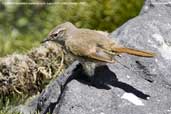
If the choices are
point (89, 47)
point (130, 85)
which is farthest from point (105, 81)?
point (89, 47)

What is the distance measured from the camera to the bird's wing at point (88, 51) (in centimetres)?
554

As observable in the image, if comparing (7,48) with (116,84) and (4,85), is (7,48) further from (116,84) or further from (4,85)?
(116,84)

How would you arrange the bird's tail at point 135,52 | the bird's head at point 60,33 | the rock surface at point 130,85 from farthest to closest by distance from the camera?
the bird's head at point 60,33, the bird's tail at point 135,52, the rock surface at point 130,85

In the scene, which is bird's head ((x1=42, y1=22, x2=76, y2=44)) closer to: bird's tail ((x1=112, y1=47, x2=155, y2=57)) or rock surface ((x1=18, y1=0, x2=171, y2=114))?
rock surface ((x1=18, y1=0, x2=171, y2=114))

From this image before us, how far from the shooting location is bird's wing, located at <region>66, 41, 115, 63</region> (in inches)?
218

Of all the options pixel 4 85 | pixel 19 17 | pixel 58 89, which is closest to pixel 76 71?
pixel 58 89

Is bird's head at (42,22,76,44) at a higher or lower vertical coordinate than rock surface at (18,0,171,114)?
higher

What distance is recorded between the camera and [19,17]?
796 centimetres

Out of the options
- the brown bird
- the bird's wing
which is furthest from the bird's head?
the bird's wing

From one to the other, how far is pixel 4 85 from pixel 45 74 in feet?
1.41

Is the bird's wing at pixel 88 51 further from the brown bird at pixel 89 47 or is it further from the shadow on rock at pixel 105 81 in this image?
the shadow on rock at pixel 105 81

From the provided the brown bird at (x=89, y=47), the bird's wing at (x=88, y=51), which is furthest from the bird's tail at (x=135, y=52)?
the bird's wing at (x=88, y=51)

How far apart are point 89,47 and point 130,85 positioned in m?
0.50

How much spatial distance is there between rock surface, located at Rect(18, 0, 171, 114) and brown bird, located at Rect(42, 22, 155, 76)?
12 centimetres
